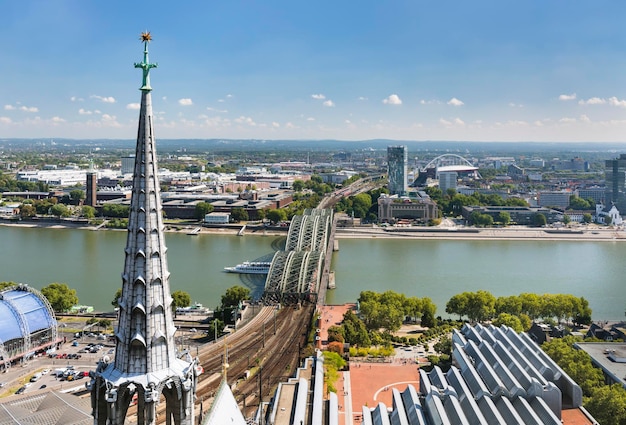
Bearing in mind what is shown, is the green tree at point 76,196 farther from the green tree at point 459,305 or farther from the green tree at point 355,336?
the green tree at point 355,336

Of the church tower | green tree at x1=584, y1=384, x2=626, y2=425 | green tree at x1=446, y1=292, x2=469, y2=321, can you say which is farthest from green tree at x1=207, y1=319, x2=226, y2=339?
the church tower

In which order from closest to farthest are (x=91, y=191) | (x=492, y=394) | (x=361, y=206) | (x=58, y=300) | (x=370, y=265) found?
1. (x=492, y=394)
2. (x=58, y=300)
3. (x=370, y=265)
4. (x=361, y=206)
5. (x=91, y=191)

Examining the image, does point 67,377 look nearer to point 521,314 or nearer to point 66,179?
point 521,314

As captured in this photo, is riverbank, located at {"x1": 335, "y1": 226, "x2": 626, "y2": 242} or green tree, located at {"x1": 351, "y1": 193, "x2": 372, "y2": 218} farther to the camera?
green tree, located at {"x1": 351, "y1": 193, "x2": 372, "y2": 218}

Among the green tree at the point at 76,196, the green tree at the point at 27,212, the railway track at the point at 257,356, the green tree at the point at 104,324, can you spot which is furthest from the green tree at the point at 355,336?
the green tree at the point at 76,196

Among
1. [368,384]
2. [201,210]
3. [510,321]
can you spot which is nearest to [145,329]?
[368,384]

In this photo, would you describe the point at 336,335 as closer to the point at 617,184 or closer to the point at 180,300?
the point at 180,300

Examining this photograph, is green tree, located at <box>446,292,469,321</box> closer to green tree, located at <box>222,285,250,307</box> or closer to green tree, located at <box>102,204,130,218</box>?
green tree, located at <box>222,285,250,307</box>

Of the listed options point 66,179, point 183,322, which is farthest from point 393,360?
point 66,179
